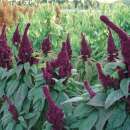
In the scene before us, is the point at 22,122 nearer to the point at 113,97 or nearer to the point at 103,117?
the point at 103,117

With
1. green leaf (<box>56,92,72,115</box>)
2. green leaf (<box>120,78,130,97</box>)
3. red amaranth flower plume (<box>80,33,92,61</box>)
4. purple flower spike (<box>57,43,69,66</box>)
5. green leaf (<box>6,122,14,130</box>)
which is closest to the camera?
green leaf (<box>120,78,130,97</box>)

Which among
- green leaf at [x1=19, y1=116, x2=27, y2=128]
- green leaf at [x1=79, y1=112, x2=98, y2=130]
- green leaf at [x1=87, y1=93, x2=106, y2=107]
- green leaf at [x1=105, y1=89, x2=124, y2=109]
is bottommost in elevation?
green leaf at [x1=19, y1=116, x2=27, y2=128]

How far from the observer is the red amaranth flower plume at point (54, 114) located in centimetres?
255

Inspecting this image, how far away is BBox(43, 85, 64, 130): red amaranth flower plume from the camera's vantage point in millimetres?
2549

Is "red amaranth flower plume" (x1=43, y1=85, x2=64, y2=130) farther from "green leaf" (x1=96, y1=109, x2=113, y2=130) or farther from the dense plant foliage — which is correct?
"green leaf" (x1=96, y1=109, x2=113, y2=130)

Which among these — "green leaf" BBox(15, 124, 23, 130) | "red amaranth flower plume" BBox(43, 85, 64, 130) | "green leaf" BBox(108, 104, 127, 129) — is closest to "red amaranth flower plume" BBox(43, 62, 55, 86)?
"green leaf" BBox(15, 124, 23, 130)

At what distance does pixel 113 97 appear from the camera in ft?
7.86

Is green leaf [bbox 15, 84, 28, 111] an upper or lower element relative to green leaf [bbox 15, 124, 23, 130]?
upper

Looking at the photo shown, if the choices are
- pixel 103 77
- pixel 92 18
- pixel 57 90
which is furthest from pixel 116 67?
pixel 92 18

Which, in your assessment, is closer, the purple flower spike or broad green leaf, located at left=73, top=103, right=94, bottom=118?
broad green leaf, located at left=73, top=103, right=94, bottom=118

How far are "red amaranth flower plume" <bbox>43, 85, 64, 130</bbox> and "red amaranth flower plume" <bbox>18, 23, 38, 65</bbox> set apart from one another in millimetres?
855

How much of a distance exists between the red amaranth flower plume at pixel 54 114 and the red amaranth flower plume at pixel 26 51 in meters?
0.85

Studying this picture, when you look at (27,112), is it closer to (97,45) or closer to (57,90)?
(57,90)

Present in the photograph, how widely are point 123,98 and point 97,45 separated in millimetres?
2752
